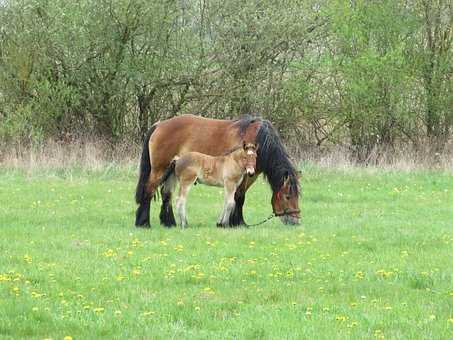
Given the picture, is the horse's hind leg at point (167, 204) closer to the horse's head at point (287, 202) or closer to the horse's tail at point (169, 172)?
the horse's tail at point (169, 172)

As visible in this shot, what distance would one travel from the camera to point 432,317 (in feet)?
26.5

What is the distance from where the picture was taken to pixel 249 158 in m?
13.9

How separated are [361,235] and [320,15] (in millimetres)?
14370

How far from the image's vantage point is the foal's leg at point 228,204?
46.9 ft

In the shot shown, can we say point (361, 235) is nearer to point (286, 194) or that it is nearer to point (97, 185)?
point (286, 194)

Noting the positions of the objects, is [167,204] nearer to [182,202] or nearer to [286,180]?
[182,202]

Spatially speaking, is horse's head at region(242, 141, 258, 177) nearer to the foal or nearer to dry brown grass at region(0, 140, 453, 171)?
the foal

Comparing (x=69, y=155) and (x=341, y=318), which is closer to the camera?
(x=341, y=318)

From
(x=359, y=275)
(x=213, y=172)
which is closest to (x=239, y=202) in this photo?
(x=213, y=172)

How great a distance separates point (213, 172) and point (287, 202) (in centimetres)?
132

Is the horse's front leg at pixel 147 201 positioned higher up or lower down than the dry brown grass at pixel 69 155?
lower down

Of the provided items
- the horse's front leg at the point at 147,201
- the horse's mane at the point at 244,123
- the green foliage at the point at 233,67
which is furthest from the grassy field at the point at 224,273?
the green foliage at the point at 233,67

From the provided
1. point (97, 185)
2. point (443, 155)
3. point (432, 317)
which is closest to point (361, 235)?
point (432, 317)

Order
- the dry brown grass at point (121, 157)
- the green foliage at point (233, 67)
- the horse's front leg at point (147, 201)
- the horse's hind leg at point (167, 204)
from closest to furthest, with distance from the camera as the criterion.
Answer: the horse's front leg at point (147, 201) < the horse's hind leg at point (167, 204) < the dry brown grass at point (121, 157) < the green foliage at point (233, 67)
